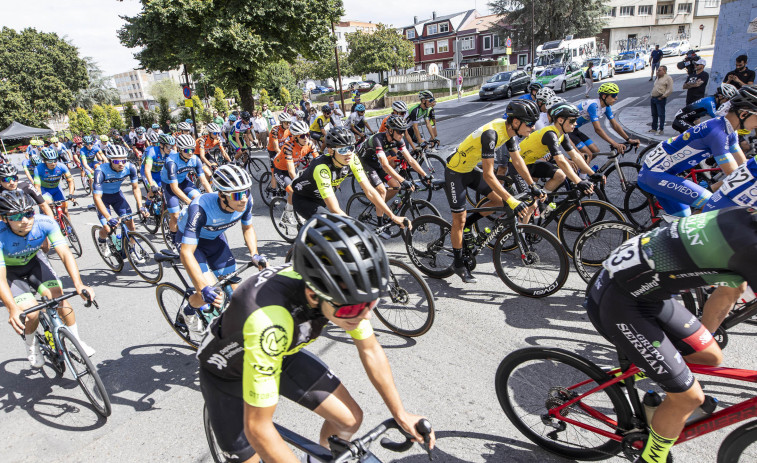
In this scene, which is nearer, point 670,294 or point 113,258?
point 670,294

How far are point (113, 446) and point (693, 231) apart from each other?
4308mm

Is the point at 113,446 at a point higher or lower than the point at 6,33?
lower

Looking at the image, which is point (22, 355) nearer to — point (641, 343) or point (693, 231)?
point (641, 343)

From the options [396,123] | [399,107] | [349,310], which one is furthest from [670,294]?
[399,107]

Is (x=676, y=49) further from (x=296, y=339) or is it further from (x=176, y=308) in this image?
(x=296, y=339)

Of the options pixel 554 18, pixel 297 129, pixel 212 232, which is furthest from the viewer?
pixel 554 18

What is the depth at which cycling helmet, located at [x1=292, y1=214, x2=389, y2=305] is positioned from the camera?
1.83 metres

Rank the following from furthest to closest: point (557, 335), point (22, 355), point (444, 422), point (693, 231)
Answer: point (22, 355)
point (557, 335)
point (444, 422)
point (693, 231)

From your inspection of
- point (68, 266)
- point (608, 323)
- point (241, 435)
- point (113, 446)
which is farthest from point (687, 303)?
point (68, 266)

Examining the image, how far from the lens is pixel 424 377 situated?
12.5 ft

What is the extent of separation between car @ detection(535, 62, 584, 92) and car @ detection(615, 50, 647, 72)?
38.5 ft

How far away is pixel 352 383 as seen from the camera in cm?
382

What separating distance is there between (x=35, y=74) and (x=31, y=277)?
6384 cm

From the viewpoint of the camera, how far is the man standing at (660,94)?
11891 millimetres
